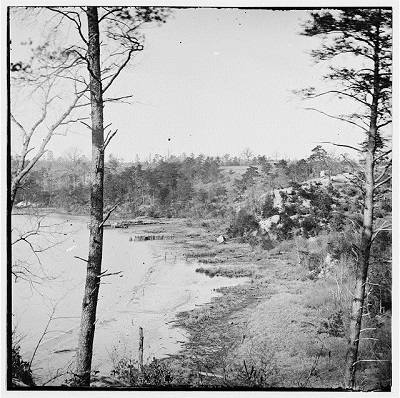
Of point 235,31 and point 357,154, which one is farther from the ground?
point 235,31

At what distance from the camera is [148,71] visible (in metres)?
4.74

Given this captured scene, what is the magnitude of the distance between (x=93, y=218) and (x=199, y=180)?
113 centimetres

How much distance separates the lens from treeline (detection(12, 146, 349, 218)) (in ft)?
15.5

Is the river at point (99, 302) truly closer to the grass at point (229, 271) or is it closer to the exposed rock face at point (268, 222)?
the grass at point (229, 271)

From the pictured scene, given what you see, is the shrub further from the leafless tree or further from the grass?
the grass

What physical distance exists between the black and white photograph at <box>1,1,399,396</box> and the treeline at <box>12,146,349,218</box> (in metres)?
0.02

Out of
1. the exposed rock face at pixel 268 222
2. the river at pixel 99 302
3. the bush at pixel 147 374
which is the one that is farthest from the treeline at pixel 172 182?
the bush at pixel 147 374

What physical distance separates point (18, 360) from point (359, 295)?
337 cm

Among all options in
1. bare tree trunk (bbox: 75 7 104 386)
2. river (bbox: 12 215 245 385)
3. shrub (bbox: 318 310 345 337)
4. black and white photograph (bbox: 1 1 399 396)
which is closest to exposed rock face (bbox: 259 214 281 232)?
black and white photograph (bbox: 1 1 399 396)

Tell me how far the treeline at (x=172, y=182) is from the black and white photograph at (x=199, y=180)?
2 cm

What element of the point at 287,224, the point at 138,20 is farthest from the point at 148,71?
the point at 287,224

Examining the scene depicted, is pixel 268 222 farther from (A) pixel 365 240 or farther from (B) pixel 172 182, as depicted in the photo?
(B) pixel 172 182

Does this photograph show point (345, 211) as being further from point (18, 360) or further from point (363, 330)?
point (18, 360)

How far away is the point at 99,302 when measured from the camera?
4.60 metres
